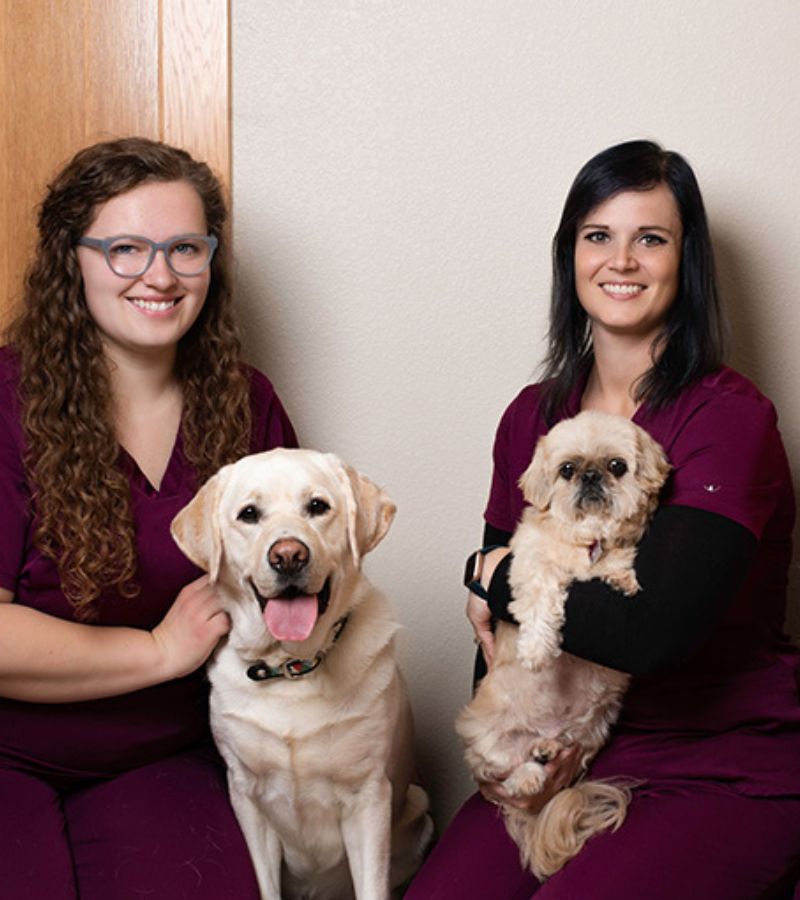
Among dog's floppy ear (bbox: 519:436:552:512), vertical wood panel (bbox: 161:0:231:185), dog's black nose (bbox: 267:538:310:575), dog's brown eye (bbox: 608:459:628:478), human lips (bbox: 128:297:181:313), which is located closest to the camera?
dog's black nose (bbox: 267:538:310:575)

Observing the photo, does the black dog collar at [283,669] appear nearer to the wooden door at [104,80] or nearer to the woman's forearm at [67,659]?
the woman's forearm at [67,659]

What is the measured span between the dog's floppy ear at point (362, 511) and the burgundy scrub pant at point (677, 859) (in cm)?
56

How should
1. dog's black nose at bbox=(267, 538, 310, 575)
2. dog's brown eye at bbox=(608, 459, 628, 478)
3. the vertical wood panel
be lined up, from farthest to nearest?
the vertical wood panel, dog's brown eye at bbox=(608, 459, 628, 478), dog's black nose at bbox=(267, 538, 310, 575)

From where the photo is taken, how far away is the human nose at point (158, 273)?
203cm

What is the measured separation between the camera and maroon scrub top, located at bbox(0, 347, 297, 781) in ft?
6.56

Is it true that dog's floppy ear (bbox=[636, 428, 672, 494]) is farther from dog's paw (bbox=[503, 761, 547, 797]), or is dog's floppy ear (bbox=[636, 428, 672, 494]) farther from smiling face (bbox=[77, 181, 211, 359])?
smiling face (bbox=[77, 181, 211, 359])

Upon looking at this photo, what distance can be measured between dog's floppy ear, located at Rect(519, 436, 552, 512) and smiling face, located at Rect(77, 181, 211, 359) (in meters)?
0.65

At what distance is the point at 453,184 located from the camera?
101 inches

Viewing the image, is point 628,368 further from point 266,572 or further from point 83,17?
point 83,17

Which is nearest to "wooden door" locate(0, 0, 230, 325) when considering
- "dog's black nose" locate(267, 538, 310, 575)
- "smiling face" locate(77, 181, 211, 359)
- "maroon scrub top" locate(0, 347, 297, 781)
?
"smiling face" locate(77, 181, 211, 359)

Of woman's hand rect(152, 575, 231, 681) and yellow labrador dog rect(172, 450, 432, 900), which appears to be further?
woman's hand rect(152, 575, 231, 681)

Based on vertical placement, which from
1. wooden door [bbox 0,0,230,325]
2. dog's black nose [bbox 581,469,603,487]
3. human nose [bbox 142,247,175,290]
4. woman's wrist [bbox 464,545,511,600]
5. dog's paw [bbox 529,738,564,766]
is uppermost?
wooden door [bbox 0,0,230,325]

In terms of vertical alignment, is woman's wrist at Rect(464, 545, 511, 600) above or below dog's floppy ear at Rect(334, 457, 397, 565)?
below

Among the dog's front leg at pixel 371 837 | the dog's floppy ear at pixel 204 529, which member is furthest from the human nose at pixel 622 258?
the dog's front leg at pixel 371 837
